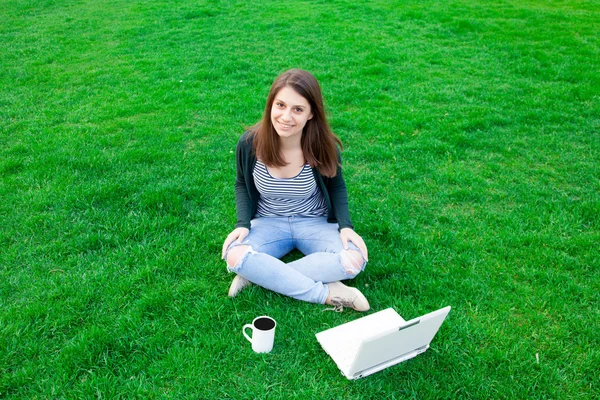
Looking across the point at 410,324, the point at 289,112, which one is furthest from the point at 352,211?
the point at 410,324

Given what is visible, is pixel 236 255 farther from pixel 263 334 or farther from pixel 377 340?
pixel 377 340

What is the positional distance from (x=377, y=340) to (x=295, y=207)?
130 centimetres

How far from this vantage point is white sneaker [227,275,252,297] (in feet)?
10.0

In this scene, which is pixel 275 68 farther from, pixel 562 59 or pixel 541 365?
pixel 541 365

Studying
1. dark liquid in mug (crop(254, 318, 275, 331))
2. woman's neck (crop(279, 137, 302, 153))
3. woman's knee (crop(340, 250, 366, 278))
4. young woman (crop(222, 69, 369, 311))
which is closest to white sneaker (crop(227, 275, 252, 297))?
young woman (crop(222, 69, 369, 311))

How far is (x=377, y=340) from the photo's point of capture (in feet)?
7.50

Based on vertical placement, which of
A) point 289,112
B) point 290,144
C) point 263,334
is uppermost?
point 289,112

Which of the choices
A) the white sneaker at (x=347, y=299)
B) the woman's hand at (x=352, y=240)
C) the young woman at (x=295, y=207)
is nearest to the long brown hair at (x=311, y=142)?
the young woman at (x=295, y=207)

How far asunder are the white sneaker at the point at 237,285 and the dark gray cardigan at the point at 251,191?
35 cm

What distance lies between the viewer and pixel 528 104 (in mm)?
6004

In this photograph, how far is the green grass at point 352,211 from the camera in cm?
260

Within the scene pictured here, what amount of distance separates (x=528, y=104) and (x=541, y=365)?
4.22 metres

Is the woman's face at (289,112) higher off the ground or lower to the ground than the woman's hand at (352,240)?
higher

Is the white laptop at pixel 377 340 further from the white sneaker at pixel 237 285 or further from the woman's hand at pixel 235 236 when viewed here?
the woman's hand at pixel 235 236
